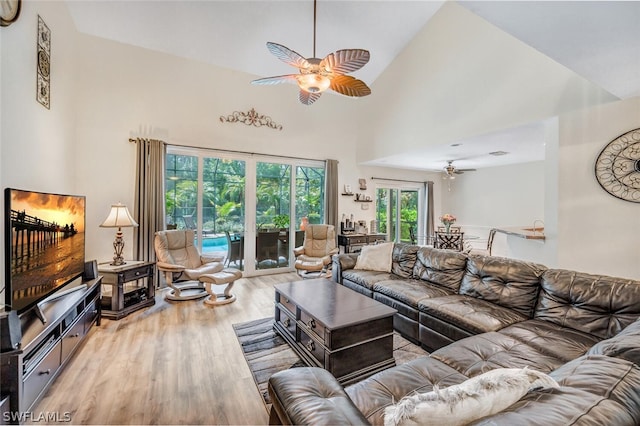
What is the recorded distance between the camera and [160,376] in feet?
6.87

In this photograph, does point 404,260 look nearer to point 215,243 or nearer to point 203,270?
point 203,270

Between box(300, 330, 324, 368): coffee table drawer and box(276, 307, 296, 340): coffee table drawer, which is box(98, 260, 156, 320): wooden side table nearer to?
box(276, 307, 296, 340): coffee table drawer

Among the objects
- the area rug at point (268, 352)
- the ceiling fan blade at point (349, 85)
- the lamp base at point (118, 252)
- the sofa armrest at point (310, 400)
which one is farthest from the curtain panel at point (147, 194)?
the sofa armrest at point (310, 400)

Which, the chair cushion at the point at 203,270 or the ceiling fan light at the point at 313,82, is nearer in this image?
the ceiling fan light at the point at 313,82

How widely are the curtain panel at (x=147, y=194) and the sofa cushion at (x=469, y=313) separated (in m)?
3.91

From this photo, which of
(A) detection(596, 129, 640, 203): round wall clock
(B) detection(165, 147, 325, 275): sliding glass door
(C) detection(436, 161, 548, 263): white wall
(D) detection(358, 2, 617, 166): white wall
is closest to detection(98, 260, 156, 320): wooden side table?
(B) detection(165, 147, 325, 275): sliding glass door

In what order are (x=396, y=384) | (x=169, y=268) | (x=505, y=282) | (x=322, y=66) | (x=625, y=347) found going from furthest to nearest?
1. (x=169, y=268)
2. (x=322, y=66)
3. (x=505, y=282)
4. (x=396, y=384)
5. (x=625, y=347)

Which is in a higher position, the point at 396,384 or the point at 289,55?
the point at 289,55

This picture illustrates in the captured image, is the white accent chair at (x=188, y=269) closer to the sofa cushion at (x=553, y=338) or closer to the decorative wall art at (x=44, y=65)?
the decorative wall art at (x=44, y=65)

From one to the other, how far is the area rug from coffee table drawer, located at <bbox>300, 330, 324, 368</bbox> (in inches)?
5.9

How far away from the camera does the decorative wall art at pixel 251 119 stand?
485 centimetres

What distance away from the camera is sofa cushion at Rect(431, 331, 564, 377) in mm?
1503

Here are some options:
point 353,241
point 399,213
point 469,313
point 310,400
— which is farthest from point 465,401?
point 399,213

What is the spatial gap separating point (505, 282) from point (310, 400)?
2217 mm
